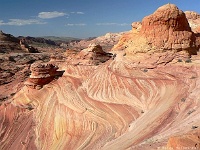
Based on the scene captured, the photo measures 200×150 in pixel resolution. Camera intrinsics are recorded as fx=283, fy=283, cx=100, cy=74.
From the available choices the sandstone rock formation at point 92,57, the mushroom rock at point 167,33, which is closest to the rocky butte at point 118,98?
the mushroom rock at point 167,33

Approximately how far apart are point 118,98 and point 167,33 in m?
6.87

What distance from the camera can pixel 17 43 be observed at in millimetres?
116250

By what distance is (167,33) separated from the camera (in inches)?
922

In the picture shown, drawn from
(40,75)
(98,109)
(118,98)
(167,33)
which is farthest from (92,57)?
(98,109)

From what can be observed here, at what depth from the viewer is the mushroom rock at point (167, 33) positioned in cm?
2308

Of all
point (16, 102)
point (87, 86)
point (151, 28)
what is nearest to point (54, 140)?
point (87, 86)

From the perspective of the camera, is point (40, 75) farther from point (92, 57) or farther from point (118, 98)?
point (118, 98)

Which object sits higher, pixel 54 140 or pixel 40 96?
pixel 40 96

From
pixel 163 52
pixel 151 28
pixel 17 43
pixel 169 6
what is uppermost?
pixel 169 6

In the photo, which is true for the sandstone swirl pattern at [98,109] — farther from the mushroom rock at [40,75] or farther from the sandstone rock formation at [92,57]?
the sandstone rock formation at [92,57]

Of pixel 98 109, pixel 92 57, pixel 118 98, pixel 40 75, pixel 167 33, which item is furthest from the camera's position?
pixel 92 57

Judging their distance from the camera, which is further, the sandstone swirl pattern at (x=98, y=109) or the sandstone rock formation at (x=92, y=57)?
the sandstone rock formation at (x=92, y=57)

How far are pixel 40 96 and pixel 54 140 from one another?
6525mm

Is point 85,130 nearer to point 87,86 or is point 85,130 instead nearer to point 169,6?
point 87,86
